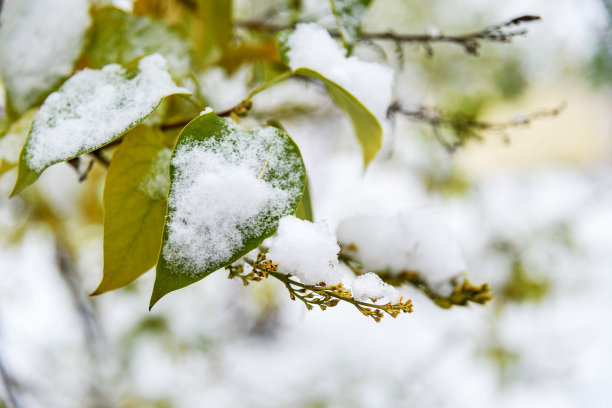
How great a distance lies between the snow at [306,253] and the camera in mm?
177

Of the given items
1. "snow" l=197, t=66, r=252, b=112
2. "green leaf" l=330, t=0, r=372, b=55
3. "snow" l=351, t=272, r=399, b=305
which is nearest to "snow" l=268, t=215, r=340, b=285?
"snow" l=351, t=272, r=399, b=305

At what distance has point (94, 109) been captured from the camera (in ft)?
0.64

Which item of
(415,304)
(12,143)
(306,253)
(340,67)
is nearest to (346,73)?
(340,67)

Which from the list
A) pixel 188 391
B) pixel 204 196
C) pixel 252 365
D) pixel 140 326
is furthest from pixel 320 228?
pixel 252 365

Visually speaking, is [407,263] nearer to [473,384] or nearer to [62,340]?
[62,340]

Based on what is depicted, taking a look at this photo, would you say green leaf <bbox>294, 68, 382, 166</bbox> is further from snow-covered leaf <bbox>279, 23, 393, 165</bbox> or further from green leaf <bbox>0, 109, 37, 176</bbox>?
green leaf <bbox>0, 109, 37, 176</bbox>

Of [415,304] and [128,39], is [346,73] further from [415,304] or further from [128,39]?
[415,304]

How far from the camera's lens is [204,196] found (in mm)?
167

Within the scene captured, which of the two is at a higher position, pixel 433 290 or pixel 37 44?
pixel 37 44

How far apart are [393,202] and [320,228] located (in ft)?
4.19

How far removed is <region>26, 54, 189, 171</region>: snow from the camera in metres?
0.18

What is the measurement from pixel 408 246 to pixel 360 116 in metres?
0.09

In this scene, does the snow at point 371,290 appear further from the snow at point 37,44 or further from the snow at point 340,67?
the snow at point 37,44

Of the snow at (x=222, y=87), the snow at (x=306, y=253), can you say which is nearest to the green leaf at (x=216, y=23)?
the snow at (x=222, y=87)
